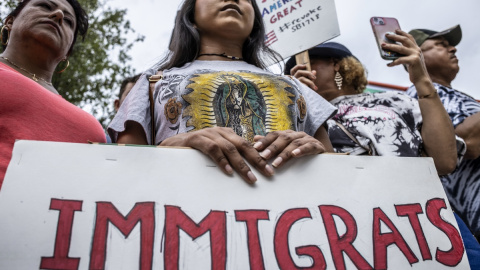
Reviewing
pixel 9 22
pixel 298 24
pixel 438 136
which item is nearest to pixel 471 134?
pixel 438 136

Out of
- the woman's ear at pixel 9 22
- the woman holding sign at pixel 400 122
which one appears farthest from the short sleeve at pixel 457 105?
the woman's ear at pixel 9 22

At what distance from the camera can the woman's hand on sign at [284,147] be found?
1054 mm

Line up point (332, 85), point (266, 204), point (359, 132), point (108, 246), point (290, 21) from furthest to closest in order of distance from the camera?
point (290, 21)
point (332, 85)
point (359, 132)
point (266, 204)
point (108, 246)

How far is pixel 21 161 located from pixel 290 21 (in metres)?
1.87

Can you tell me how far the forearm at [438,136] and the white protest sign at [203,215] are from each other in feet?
2.50

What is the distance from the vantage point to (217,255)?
0.89 meters

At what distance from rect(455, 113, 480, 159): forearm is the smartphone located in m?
0.51

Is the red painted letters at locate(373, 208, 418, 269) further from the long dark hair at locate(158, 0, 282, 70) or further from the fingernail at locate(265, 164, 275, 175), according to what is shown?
the long dark hair at locate(158, 0, 282, 70)

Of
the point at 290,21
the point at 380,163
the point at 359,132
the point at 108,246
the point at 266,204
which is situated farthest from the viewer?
the point at 290,21

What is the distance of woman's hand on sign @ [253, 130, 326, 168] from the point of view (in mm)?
1054

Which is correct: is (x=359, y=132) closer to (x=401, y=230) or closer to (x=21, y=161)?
(x=401, y=230)

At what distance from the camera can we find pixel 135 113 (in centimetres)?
127

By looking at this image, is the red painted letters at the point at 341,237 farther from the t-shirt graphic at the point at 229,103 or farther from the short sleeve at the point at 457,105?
the short sleeve at the point at 457,105

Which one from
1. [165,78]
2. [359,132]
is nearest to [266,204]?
[165,78]
